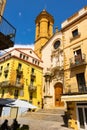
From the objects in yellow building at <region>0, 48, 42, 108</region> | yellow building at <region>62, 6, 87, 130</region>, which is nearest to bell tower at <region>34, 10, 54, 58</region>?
yellow building at <region>0, 48, 42, 108</region>

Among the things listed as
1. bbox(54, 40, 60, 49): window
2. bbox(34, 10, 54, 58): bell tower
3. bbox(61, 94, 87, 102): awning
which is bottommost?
bbox(61, 94, 87, 102): awning

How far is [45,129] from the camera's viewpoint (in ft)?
36.6

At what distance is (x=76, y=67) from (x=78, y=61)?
0.86 metres

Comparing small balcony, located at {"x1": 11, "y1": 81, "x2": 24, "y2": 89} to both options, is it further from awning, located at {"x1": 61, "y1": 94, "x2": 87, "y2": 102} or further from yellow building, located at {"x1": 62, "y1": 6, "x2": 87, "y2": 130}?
awning, located at {"x1": 61, "y1": 94, "x2": 87, "y2": 102}

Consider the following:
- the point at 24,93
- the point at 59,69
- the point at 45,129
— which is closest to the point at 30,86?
the point at 24,93

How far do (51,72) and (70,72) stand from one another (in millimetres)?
5934

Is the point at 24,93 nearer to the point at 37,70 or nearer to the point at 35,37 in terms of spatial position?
the point at 37,70

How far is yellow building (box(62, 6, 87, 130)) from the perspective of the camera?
477 inches

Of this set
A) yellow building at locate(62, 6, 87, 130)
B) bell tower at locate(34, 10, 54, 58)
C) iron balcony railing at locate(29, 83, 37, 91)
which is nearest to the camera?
yellow building at locate(62, 6, 87, 130)

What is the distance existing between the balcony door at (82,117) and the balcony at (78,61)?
5.47 meters

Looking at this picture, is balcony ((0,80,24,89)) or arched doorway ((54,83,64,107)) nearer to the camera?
arched doorway ((54,83,64,107))

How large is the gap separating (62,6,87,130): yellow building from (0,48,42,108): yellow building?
12239 millimetres

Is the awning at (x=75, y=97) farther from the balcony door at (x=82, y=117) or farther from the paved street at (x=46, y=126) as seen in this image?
the paved street at (x=46, y=126)

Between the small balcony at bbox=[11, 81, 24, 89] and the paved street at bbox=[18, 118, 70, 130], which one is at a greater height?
the small balcony at bbox=[11, 81, 24, 89]
